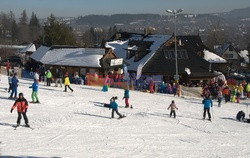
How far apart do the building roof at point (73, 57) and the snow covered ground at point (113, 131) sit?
14760 millimetres

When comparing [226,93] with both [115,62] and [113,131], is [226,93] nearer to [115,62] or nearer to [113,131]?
[115,62]

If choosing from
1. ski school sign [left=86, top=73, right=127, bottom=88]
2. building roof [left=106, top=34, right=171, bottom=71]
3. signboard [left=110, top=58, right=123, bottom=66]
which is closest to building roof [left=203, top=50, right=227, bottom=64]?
building roof [left=106, top=34, right=171, bottom=71]

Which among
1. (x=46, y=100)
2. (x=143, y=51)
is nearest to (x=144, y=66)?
(x=143, y=51)

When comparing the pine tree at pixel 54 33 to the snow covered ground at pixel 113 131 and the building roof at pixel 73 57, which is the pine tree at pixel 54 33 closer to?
the building roof at pixel 73 57

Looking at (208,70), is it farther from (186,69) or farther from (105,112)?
(105,112)

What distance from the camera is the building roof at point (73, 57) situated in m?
39.6

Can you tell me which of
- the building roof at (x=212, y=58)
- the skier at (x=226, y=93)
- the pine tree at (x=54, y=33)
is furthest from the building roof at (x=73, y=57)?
the building roof at (x=212, y=58)

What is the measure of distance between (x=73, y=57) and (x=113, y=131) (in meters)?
25.7

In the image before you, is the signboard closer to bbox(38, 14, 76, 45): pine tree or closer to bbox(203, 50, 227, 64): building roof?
bbox(203, 50, 227, 64): building roof

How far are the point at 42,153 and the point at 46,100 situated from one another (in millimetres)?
9525

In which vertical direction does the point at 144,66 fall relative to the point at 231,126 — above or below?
above

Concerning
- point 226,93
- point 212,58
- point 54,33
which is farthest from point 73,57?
point 54,33

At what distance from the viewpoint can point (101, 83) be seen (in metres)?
31.9

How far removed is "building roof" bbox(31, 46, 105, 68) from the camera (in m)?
39.6
